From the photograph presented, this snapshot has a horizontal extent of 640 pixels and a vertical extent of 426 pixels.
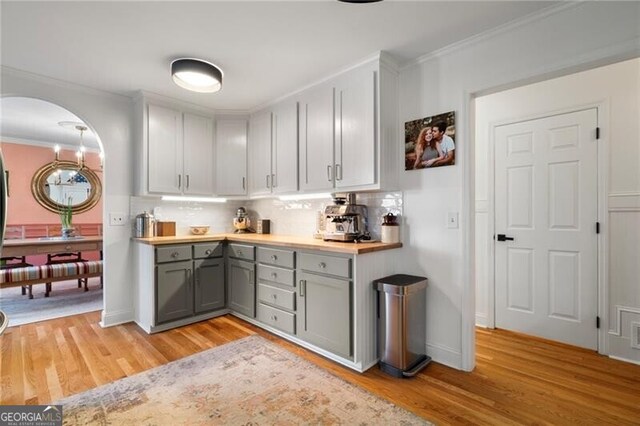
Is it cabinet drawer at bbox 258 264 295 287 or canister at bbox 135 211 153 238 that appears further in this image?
canister at bbox 135 211 153 238

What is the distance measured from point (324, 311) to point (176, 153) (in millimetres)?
2518

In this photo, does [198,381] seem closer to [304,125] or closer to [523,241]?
[304,125]

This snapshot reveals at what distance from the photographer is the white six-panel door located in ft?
9.00

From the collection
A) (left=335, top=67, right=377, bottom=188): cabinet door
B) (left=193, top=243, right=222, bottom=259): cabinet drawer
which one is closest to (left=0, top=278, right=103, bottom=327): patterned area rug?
(left=193, top=243, right=222, bottom=259): cabinet drawer

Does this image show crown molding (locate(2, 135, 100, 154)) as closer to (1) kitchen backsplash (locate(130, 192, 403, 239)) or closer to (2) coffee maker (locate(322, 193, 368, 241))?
(1) kitchen backsplash (locate(130, 192, 403, 239))

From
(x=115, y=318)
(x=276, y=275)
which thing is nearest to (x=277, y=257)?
(x=276, y=275)

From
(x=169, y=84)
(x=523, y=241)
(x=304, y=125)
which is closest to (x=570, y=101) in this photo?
(x=523, y=241)

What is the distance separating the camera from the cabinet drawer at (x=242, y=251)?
3.34 metres

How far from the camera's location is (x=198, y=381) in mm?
2260

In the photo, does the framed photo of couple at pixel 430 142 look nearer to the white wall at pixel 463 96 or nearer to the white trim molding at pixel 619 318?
the white wall at pixel 463 96

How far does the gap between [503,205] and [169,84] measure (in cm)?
365

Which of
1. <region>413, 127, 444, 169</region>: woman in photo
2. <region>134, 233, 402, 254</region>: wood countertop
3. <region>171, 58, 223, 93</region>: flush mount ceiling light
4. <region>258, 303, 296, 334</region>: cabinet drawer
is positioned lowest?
<region>258, 303, 296, 334</region>: cabinet drawer

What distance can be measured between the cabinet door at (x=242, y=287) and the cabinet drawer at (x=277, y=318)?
0.47 ft

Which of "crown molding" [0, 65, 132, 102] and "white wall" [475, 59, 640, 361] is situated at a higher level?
"crown molding" [0, 65, 132, 102]
